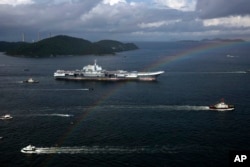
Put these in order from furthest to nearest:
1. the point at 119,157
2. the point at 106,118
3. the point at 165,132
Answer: the point at 106,118, the point at 165,132, the point at 119,157

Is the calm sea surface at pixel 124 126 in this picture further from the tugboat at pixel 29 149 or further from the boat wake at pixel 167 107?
the tugboat at pixel 29 149

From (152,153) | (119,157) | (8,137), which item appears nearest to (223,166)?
(152,153)

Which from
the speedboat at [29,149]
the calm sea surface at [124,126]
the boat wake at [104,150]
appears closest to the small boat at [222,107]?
the calm sea surface at [124,126]

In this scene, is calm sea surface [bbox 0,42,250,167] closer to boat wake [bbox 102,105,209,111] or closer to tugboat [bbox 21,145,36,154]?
boat wake [bbox 102,105,209,111]

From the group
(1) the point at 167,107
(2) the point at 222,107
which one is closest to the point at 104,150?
(1) the point at 167,107

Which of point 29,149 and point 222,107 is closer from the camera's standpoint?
point 29,149

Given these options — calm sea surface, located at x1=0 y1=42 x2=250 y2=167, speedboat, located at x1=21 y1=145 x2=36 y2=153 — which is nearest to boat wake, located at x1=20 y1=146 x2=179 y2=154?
calm sea surface, located at x1=0 y1=42 x2=250 y2=167

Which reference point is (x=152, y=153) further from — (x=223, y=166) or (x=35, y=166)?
(x=35, y=166)

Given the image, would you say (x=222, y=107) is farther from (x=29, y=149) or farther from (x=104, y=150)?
(x=29, y=149)
